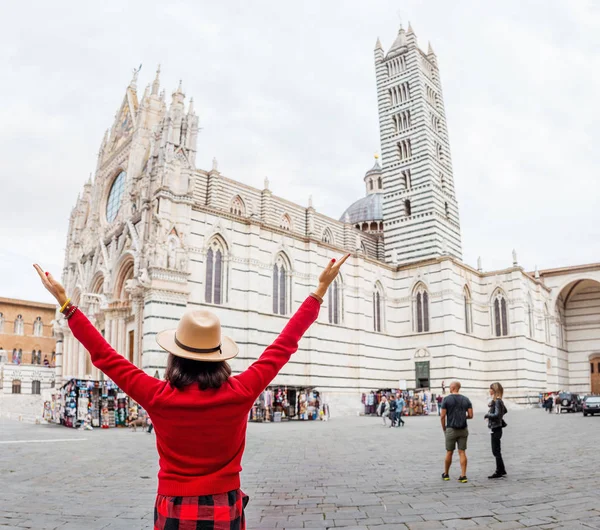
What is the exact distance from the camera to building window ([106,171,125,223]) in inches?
1241

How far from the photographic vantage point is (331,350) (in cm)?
3123

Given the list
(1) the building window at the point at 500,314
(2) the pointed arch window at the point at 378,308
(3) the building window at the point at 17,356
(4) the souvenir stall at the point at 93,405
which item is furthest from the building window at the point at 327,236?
(3) the building window at the point at 17,356

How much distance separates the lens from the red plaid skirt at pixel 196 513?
2.58 m

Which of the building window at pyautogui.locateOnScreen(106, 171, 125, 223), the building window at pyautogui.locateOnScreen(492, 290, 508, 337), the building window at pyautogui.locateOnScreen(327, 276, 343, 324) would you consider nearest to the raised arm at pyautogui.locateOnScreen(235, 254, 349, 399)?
the building window at pyautogui.locateOnScreen(327, 276, 343, 324)

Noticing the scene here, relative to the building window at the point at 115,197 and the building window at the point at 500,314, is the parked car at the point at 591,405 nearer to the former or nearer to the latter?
the building window at the point at 500,314

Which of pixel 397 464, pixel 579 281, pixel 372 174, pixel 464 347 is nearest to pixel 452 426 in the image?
pixel 397 464

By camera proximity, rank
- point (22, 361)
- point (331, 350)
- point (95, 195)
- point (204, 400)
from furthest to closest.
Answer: point (22, 361) → point (95, 195) → point (331, 350) → point (204, 400)

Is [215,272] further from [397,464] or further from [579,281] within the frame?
[579,281]

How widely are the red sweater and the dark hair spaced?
3 centimetres

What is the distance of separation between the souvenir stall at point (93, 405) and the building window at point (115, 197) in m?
12.1

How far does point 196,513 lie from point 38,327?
50355 mm

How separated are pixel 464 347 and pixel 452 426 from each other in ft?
92.0

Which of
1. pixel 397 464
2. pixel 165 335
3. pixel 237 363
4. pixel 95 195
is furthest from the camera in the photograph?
pixel 95 195

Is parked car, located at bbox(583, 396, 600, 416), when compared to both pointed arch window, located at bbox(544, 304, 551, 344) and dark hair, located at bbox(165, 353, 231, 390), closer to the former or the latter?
pointed arch window, located at bbox(544, 304, 551, 344)
